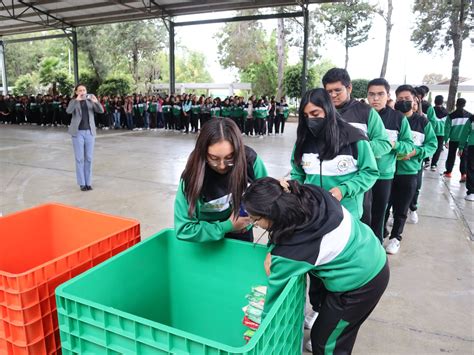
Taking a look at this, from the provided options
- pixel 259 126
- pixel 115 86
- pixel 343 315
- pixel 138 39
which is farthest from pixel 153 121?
pixel 138 39

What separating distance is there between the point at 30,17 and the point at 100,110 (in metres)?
14.0

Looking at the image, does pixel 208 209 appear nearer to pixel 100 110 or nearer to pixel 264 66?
pixel 100 110

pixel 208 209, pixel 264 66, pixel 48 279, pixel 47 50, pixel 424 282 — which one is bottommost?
pixel 424 282

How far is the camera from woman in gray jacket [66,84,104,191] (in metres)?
5.43

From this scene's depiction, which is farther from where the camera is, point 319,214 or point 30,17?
point 30,17

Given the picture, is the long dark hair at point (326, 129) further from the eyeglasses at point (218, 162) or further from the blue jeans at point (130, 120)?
the blue jeans at point (130, 120)

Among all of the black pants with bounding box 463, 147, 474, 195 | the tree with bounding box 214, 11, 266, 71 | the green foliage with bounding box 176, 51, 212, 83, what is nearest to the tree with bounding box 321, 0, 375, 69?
the tree with bounding box 214, 11, 266, 71

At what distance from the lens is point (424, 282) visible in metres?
3.03

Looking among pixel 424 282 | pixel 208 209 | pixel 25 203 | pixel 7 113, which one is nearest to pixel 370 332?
pixel 424 282

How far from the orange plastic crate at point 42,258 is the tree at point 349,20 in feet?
75.4

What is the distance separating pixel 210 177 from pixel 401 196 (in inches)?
96.9

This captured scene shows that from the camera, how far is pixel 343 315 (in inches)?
59.6

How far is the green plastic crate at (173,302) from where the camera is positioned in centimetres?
105

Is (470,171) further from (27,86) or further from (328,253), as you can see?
(27,86)
